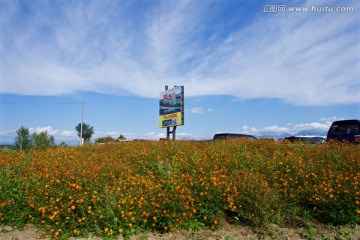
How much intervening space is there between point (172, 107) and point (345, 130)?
10869 millimetres

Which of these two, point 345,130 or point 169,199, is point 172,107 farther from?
point 169,199

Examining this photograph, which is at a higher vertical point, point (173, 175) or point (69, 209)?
point (173, 175)

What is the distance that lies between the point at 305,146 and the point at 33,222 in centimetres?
764

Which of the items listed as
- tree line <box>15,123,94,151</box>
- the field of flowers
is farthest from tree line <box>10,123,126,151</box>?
the field of flowers

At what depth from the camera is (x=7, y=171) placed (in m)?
6.23

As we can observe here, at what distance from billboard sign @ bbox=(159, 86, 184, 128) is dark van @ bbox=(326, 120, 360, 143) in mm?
8966

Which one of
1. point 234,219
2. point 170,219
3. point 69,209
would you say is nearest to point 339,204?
point 234,219

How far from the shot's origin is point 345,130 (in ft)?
37.8

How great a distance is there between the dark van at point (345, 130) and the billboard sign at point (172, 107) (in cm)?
897

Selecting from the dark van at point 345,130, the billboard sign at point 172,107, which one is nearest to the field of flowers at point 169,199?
the dark van at point 345,130

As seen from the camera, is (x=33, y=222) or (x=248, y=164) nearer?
(x=33, y=222)

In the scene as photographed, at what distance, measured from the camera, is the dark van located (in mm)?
11086

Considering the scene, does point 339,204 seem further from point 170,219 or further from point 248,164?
point 170,219

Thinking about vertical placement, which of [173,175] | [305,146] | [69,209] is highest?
[305,146]
